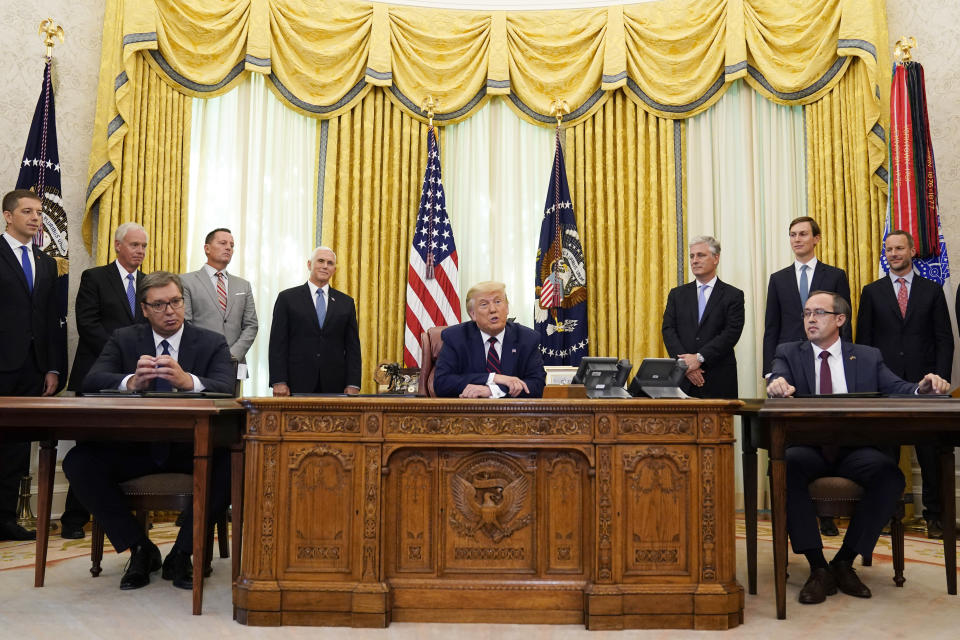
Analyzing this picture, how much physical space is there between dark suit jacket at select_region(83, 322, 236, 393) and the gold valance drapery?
3.14 metres

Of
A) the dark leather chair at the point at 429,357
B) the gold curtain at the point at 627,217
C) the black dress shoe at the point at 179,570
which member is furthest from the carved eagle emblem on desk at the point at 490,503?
the gold curtain at the point at 627,217

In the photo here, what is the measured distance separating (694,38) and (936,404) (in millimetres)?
4411

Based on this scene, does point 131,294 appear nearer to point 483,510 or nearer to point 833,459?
point 483,510

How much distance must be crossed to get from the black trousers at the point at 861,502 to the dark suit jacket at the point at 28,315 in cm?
434

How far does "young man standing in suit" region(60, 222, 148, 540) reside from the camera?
5.23 m

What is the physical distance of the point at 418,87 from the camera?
7.07 m

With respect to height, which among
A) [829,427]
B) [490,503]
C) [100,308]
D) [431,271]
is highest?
[431,271]

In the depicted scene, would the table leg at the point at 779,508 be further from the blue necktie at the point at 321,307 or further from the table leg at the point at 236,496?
the blue necktie at the point at 321,307

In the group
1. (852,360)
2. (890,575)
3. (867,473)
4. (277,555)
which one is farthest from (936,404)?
(277,555)

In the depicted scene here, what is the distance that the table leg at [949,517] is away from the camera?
3.78 metres

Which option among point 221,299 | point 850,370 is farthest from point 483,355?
point 221,299

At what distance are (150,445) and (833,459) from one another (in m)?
3.27

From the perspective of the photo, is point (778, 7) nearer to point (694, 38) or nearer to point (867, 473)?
point (694, 38)

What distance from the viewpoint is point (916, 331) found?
557 centimetres
